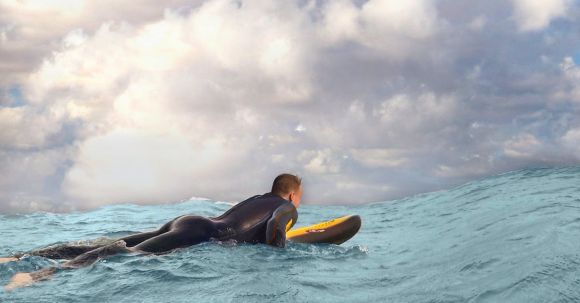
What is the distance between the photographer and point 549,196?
538 inches

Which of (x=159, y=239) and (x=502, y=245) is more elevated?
(x=159, y=239)

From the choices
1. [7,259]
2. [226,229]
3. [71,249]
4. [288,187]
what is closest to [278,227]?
[226,229]

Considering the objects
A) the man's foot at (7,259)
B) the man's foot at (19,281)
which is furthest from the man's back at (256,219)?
the man's foot at (7,259)

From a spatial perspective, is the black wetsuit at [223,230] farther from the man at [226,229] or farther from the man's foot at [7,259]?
the man's foot at [7,259]

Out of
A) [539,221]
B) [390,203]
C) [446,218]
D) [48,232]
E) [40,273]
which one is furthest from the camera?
[390,203]

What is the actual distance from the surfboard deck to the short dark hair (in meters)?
1.31

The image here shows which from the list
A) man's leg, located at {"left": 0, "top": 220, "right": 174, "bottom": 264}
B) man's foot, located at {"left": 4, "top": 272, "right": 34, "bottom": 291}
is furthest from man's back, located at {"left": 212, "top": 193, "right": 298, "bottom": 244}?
man's foot, located at {"left": 4, "top": 272, "right": 34, "bottom": 291}

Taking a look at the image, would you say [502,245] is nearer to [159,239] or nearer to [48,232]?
[159,239]

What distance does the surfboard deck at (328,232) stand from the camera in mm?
11000

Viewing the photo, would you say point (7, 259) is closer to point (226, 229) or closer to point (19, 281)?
point (19, 281)

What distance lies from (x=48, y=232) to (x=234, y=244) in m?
10.1

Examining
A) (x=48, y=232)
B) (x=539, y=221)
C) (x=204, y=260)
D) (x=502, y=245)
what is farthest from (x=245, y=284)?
(x=48, y=232)

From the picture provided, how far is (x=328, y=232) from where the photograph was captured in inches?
439

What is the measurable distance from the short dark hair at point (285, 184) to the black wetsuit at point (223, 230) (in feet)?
0.58
